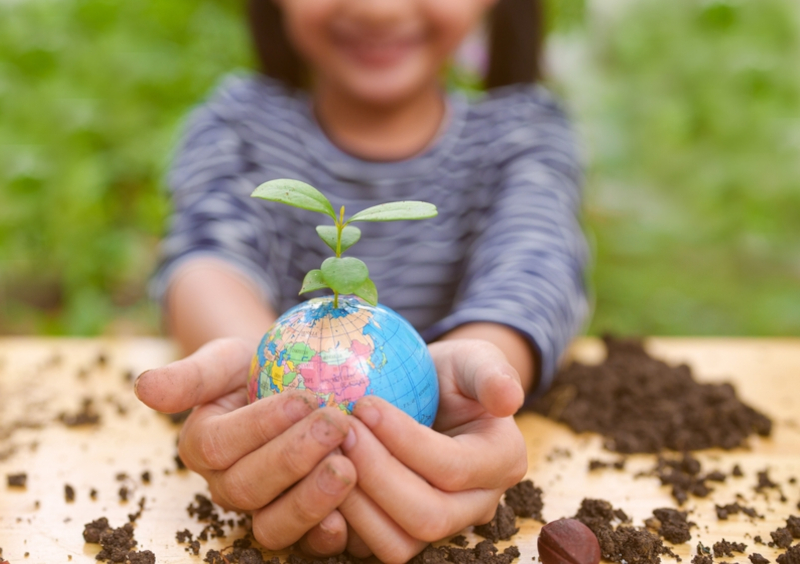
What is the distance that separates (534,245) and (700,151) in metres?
2.23

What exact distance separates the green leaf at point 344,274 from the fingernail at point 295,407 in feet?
0.51

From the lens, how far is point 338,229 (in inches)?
42.0

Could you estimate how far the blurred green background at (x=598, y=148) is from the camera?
3.32 meters

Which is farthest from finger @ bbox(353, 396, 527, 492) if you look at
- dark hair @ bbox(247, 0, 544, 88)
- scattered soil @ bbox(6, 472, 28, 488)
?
dark hair @ bbox(247, 0, 544, 88)

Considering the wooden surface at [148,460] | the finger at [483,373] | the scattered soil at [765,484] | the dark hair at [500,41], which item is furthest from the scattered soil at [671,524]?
the dark hair at [500,41]

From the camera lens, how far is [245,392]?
49.6 inches

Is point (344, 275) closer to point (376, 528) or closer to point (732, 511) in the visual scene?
point (376, 528)

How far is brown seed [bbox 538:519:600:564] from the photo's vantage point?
108 centimetres

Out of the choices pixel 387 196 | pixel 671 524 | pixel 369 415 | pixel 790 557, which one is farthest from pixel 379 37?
pixel 790 557

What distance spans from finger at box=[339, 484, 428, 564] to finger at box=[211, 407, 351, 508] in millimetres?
56

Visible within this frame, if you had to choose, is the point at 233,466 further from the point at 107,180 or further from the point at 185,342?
the point at 107,180

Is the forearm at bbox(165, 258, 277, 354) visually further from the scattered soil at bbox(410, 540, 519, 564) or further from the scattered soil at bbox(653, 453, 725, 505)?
the scattered soil at bbox(653, 453, 725, 505)

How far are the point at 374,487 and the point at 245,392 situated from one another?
349 millimetres

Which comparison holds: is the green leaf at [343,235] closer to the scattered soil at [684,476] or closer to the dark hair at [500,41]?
the scattered soil at [684,476]
